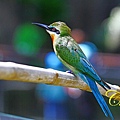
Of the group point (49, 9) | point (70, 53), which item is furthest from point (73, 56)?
point (49, 9)

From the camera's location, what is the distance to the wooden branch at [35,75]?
1.49 metres

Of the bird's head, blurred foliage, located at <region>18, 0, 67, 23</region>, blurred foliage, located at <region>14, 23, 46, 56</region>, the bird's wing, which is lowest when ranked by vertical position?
blurred foliage, located at <region>14, 23, 46, 56</region>

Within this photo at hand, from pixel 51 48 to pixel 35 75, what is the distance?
489 centimetres

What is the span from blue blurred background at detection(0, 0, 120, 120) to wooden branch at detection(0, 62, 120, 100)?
8.48 ft

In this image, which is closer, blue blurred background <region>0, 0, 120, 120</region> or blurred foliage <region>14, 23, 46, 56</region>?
blue blurred background <region>0, 0, 120, 120</region>

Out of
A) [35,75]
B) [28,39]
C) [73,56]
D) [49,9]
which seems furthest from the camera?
[49,9]

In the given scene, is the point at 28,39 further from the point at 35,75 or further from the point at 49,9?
the point at 35,75

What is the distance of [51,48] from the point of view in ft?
21.3

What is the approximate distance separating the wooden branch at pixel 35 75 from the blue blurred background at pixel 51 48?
2.58 metres

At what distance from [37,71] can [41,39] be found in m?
4.93

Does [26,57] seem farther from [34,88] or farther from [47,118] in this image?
[47,118]

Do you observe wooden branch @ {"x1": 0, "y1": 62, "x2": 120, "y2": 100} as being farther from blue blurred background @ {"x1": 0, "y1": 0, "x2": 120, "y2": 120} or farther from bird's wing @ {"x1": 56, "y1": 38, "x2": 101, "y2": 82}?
blue blurred background @ {"x1": 0, "y1": 0, "x2": 120, "y2": 120}

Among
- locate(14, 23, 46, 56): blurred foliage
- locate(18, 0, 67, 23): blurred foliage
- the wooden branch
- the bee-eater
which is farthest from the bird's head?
locate(18, 0, 67, 23): blurred foliage

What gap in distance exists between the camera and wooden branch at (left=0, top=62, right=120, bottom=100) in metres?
1.49
